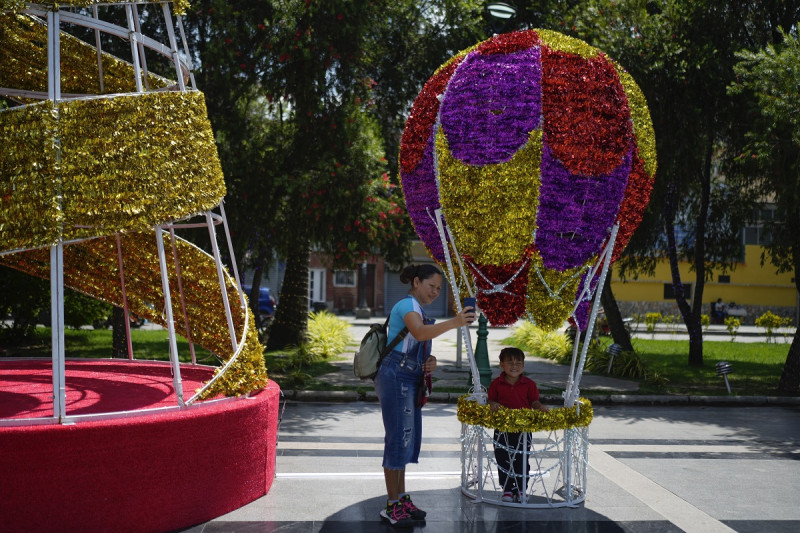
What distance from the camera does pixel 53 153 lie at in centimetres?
523

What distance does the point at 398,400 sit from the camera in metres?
5.45

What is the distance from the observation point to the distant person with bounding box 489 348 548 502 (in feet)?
20.1

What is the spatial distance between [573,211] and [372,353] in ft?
6.23

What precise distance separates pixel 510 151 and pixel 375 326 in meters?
1.68

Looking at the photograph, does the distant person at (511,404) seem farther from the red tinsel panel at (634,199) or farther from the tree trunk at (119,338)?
the tree trunk at (119,338)

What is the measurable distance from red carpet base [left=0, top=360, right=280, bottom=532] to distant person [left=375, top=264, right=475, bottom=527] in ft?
3.71

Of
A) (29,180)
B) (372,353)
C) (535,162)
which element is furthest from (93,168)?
(535,162)

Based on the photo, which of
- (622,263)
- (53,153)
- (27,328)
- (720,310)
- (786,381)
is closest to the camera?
(53,153)

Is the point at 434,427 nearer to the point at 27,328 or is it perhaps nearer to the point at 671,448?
the point at 671,448

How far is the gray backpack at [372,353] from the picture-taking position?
5473mm

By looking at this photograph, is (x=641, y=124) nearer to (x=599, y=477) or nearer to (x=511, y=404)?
(x=511, y=404)

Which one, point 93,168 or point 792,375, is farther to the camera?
point 792,375

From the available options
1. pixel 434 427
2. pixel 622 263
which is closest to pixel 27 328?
pixel 434 427

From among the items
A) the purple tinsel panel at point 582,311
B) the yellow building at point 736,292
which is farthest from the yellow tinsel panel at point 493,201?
the yellow building at point 736,292
